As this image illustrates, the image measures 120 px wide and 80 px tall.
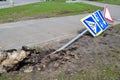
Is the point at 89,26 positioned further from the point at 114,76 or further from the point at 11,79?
the point at 11,79

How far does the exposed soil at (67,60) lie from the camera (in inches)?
219

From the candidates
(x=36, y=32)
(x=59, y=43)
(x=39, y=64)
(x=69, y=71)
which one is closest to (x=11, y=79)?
(x=39, y=64)

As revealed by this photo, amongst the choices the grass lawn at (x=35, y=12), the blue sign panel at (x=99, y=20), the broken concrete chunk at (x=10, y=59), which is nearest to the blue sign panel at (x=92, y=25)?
the blue sign panel at (x=99, y=20)

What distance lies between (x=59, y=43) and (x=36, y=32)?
2.32m

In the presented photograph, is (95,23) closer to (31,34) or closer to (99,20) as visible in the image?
(99,20)

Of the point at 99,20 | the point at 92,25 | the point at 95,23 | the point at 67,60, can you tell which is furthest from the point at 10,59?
the point at 99,20

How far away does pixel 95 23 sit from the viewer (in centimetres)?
888

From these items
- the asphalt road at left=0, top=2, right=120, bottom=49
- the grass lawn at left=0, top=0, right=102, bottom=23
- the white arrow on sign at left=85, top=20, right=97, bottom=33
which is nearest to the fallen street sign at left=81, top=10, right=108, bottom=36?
the white arrow on sign at left=85, top=20, right=97, bottom=33

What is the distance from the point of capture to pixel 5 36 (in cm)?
938

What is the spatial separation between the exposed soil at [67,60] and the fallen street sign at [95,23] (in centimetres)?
89

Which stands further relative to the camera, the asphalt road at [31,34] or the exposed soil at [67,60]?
the asphalt road at [31,34]

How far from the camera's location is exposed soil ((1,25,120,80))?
5.57 meters

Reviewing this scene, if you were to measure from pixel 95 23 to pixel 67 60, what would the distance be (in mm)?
3199

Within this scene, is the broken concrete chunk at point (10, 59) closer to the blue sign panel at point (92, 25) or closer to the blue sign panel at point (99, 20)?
the blue sign panel at point (92, 25)
